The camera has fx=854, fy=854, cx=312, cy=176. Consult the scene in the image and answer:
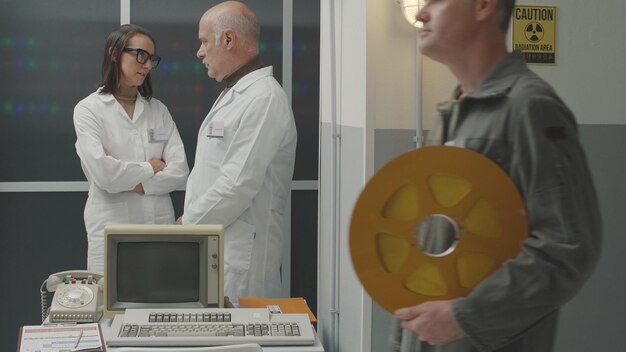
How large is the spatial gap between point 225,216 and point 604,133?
60.9 inches

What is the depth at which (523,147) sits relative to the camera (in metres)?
1.34

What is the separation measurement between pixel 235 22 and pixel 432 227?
2.57 metres

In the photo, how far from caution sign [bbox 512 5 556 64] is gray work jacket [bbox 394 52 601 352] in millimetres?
1411

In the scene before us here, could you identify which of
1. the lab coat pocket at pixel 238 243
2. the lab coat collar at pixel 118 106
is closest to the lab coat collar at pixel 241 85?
the lab coat pocket at pixel 238 243

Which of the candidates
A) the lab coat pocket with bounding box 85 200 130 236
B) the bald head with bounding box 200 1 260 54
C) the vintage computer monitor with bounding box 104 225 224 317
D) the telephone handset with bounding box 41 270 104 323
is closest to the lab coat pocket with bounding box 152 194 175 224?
the lab coat pocket with bounding box 85 200 130 236

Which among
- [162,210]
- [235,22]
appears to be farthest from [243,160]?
[162,210]

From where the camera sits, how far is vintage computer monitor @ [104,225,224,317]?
8.91ft

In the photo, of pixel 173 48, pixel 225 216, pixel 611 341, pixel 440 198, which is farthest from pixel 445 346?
pixel 173 48

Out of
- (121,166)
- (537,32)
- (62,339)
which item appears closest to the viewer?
(62,339)

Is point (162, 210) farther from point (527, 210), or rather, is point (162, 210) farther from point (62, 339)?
point (527, 210)

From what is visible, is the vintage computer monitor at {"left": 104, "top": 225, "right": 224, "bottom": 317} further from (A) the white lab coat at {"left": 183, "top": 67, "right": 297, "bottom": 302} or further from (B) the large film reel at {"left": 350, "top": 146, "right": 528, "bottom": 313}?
(B) the large film reel at {"left": 350, "top": 146, "right": 528, "bottom": 313}

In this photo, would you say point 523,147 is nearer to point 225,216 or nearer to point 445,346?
point 445,346

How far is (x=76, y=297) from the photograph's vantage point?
2.78 metres

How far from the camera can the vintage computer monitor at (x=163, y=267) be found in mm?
2717
